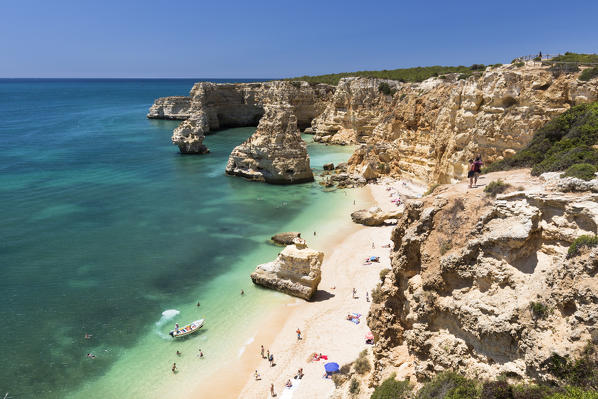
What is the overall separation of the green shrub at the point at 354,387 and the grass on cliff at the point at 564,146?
348 inches

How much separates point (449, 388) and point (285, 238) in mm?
21680

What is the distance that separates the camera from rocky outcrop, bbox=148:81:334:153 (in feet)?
267

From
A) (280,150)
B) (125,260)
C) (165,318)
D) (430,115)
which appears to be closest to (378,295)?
(165,318)

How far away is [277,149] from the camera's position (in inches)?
1778

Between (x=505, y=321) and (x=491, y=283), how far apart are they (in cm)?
91

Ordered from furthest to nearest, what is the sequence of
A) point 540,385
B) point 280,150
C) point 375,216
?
point 280,150
point 375,216
point 540,385

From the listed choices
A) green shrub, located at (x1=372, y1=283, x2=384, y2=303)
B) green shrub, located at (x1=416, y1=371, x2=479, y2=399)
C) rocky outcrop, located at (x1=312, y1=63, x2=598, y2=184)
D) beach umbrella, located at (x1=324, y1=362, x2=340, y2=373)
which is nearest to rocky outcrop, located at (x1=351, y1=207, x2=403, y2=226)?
rocky outcrop, located at (x1=312, y1=63, x2=598, y2=184)

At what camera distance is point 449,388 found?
7.42 metres

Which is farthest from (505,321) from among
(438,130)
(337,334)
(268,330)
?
(438,130)

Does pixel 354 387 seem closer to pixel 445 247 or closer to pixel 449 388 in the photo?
pixel 449 388

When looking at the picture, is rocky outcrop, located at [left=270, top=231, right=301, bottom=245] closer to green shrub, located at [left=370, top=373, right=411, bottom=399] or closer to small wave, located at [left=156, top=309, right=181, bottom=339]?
small wave, located at [left=156, top=309, right=181, bottom=339]

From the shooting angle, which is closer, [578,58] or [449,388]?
[449,388]

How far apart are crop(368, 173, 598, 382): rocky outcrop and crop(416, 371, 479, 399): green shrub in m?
0.28

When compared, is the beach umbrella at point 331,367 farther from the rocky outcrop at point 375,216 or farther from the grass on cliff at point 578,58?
the grass on cliff at point 578,58
